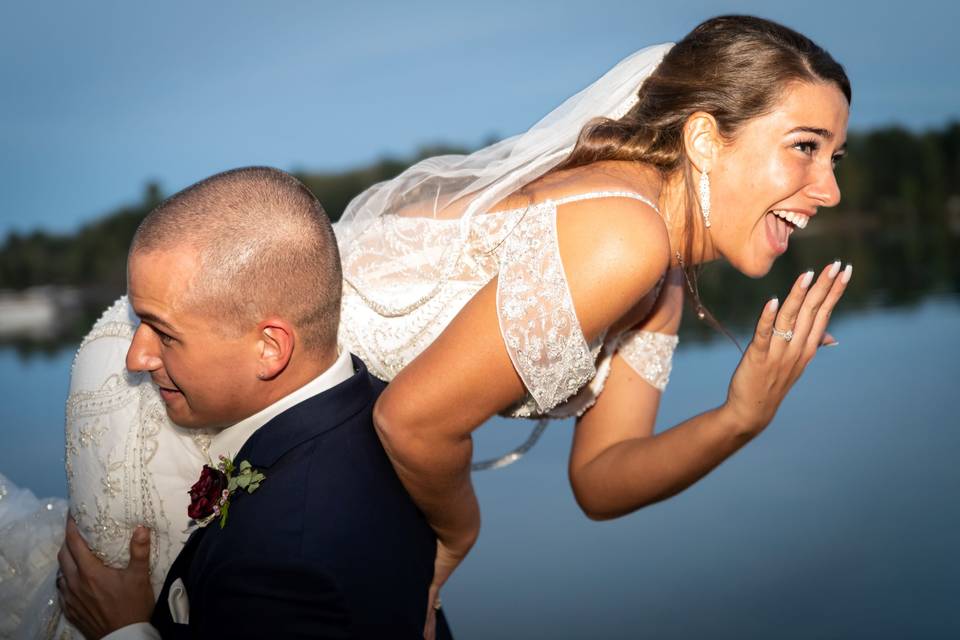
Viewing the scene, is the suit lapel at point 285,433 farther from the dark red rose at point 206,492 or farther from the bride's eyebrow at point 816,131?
the bride's eyebrow at point 816,131

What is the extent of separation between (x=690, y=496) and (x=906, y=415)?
1.98 meters

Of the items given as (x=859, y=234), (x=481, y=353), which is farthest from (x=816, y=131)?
(x=859, y=234)

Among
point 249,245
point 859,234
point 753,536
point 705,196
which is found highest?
point 249,245

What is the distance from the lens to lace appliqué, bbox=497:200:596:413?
5.85 ft

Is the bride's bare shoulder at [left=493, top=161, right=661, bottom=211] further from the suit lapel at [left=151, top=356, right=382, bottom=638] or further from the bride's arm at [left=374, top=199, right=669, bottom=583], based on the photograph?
the suit lapel at [left=151, top=356, right=382, bottom=638]

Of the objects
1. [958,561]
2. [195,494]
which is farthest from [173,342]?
[958,561]

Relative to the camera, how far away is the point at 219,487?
1.67 metres

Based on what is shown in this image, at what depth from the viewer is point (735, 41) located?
6.68 ft

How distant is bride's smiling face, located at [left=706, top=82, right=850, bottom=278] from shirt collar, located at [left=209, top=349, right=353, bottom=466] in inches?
33.8

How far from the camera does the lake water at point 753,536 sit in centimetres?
A: 356

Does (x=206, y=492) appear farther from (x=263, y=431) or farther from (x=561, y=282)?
(x=561, y=282)

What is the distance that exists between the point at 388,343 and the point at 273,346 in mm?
516

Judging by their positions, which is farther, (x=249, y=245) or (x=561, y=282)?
(x=561, y=282)

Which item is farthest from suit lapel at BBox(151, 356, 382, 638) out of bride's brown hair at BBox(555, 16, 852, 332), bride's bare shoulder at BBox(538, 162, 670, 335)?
bride's brown hair at BBox(555, 16, 852, 332)
